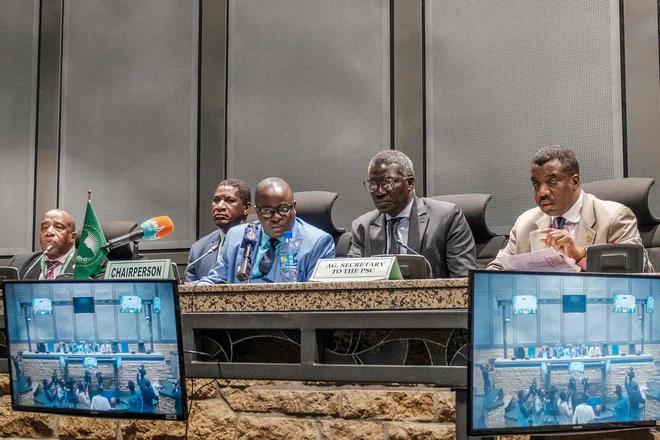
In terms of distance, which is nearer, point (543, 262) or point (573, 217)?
point (543, 262)

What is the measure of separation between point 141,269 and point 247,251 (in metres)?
0.50

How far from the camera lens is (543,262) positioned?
2.40 metres

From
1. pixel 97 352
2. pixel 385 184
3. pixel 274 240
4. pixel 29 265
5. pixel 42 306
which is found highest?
pixel 385 184

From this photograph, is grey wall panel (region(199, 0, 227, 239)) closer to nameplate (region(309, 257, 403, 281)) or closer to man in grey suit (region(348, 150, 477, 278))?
man in grey suit (region(348, 150, 477, 278))

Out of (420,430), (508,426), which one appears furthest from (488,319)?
(420,430)

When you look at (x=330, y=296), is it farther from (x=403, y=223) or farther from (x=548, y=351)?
(x=403, y=223)

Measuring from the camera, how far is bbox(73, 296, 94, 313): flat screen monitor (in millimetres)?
2538

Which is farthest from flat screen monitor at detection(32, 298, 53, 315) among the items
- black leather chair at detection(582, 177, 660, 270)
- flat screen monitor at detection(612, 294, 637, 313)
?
black leather chair at detection(582, 177, 660, 270)

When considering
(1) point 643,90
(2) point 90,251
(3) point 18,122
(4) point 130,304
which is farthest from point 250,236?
(3) point 18,122

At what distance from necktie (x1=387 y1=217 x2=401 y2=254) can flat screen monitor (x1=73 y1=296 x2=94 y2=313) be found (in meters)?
1.50

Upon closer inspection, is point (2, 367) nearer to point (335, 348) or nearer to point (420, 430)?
point (335, 348)

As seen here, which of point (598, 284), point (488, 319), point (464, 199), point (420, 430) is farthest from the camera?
point (464, 199)

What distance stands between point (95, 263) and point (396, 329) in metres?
1.29

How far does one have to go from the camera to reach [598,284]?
202 cm
